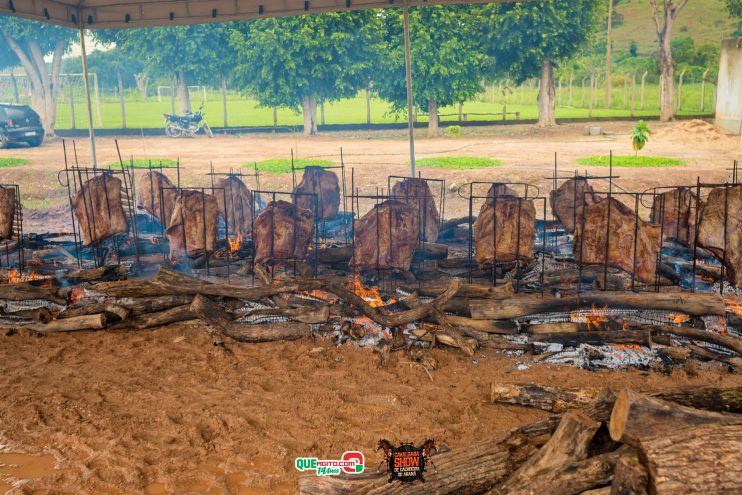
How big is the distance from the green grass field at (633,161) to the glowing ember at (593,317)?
14283mm

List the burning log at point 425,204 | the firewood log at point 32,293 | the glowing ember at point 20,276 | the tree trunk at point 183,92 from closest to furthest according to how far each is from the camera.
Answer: the firewood log at point 32,293 < the glowing ember at point 20,276 < the burning log at point 425,204 < the tree trunk at point 183,92

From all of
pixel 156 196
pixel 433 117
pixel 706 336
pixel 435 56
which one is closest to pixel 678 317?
pixel 706 336

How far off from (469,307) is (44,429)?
4.68 m

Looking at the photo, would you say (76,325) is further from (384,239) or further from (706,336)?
(706,336)

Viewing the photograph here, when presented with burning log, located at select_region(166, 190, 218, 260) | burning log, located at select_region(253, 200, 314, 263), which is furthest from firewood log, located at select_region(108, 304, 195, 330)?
burning log, located at select_region(166, 190, 218, 260)

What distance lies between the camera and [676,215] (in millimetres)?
10070

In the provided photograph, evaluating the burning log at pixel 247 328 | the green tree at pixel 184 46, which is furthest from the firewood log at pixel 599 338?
the green tree at pixel 184 46

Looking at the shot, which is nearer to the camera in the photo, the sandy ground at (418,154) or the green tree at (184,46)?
the sandy ground at (418,154)

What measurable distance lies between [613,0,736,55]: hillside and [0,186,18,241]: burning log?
2409 inches

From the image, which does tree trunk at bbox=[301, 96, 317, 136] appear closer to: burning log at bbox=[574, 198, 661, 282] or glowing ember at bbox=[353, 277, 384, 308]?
glowing ember at bbox=[353, 277, 384, 308]

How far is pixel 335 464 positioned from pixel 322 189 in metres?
7.80

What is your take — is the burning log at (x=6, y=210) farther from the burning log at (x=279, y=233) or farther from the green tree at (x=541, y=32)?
the green tree at (x=541, y=32)

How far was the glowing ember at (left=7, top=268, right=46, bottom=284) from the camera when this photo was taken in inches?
402

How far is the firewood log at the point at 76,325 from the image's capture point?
8.50m
